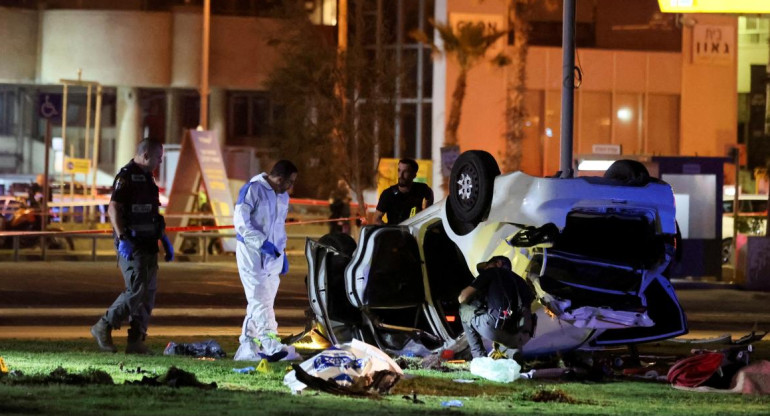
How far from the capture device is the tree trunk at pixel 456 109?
4225 centimetres

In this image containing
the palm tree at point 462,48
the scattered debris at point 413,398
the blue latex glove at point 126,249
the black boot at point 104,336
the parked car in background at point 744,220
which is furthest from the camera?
the palm tree at point 462,48

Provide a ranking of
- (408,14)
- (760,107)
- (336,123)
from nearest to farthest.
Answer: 1. (336,123)
2. (408,14)
3. (760,107)

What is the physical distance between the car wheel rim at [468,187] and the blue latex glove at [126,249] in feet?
9.45

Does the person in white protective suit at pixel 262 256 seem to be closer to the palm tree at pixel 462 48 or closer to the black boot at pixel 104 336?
the black boot at pixel 104 336

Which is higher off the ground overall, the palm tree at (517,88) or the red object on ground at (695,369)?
the palm tree at (517,88)

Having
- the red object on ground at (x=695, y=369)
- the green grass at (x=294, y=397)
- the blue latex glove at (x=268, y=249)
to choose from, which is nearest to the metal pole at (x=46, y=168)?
the blue latex glove at (x=268, y=249)

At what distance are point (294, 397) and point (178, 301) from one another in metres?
10.7

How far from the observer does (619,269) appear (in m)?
10.6

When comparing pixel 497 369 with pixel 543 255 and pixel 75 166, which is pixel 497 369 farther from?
pixel 75 166

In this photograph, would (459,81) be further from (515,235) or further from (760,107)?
(515,235)

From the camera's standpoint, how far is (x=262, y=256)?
459 inches

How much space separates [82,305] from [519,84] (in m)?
25.1

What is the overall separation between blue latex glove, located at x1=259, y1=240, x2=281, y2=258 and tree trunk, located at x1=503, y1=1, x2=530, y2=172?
29862 mm

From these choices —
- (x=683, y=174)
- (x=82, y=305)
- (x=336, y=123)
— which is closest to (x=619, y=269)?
(x=82, y=305)
